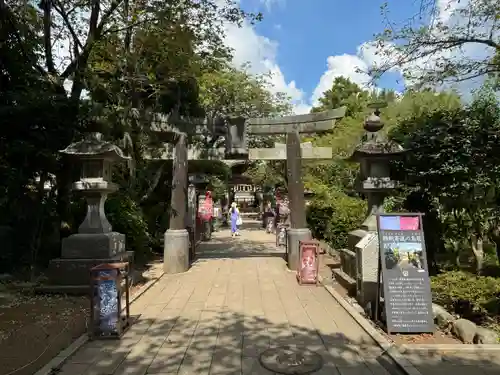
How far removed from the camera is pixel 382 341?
527cm

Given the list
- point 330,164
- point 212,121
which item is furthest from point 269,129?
point 330,164

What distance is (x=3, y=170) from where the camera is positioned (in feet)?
31.0

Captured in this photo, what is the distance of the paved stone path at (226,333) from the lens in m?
4.60

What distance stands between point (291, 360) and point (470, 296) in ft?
11.7

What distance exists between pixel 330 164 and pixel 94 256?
15085mm

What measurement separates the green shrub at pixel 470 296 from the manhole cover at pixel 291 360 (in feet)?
10.1

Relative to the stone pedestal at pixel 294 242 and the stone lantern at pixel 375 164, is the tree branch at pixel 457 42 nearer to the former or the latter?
the stone lantern at pixel 375 164

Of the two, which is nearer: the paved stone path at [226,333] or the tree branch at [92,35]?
the paved stone path at [226,333]

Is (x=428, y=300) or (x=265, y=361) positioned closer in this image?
(x=265, y=361)

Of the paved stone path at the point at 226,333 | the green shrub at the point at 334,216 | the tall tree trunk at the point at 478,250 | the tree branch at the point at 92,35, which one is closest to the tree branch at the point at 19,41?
the tree branch at the point at 92,35

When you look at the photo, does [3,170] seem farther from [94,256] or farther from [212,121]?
[212,121]

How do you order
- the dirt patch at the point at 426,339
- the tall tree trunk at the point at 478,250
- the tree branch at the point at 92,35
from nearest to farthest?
1. the dirt patch at the point at 426,339
2. the tall tree trunk at the point at 478,250
3. the tree branch at the point at 92,35

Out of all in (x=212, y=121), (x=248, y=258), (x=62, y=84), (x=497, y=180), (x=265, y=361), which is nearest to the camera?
(x=265, y=361)

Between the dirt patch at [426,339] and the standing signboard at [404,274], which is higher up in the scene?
the standing signboard at [404,274]
